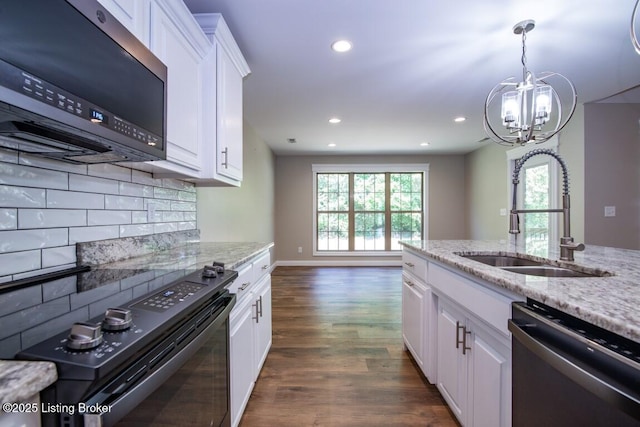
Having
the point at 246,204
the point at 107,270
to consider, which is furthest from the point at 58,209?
the point at 246,204

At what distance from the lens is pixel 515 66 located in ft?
8.14

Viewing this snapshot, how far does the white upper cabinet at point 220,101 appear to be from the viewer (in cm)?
177

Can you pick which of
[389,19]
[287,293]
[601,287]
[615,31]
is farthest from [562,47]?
[287,293]

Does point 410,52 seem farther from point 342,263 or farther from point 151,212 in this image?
point 342,263

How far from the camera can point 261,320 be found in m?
2.03

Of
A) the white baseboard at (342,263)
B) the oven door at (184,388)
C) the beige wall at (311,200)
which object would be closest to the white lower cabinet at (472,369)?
the oven door at (184,388)

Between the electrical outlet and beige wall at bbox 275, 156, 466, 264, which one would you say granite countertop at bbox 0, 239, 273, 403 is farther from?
beige wall at bbox 275, 156, 466, 264

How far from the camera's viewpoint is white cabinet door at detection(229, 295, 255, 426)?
1387 mm

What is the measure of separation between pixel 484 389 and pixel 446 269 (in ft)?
1.84

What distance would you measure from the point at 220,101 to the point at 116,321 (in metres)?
1.54

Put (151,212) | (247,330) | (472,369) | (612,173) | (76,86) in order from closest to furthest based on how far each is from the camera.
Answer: (76,86)
(472,369)
(247,330)
(151,212)
(612,173)

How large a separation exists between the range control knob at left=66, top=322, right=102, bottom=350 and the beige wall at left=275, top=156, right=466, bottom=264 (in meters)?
5.84

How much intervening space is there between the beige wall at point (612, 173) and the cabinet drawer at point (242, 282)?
3.82 meters

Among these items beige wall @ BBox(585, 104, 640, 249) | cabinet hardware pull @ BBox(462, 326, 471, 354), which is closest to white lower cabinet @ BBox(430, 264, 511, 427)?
cabinet hardware pull @ BBox(462, 326, 471, 354)
